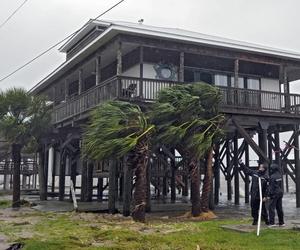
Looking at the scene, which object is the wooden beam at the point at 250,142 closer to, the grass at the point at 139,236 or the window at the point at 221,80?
the window at the point at 221,80

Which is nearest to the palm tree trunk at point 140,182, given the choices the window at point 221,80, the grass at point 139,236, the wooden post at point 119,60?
the grass at point 139,236

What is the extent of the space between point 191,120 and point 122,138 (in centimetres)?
276

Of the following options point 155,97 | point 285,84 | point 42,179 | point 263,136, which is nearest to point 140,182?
point 155,97

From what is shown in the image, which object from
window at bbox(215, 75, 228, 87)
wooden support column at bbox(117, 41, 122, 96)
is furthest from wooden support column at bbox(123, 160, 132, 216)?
window at bbox(215, 75, 228, 87)

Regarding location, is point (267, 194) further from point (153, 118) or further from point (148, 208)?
point (148, 208)

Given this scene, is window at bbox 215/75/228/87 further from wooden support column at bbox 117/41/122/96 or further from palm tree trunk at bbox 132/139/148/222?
palm tree trunk at bbox 132/139/148/222

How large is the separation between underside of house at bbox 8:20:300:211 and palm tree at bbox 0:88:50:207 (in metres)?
1.44

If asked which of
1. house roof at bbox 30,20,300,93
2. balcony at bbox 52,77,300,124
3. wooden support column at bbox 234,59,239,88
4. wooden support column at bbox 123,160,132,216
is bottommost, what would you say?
wooden support column at bbox 123,160,132,216

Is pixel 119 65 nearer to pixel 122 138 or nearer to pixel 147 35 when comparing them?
pixel 147 35

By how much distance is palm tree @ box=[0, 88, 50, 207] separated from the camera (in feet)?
64.7

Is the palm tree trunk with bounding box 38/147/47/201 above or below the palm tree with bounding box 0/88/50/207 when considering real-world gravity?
below

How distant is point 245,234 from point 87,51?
1276cm

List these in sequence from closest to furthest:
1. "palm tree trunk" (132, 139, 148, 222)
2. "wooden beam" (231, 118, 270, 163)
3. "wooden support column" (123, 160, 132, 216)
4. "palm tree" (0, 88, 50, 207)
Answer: "palm tree trunk" (132, 139, 148, 222) < "wooden support column" (123, 160, 132, 216) < "wooden beam" (231, 118, 270, 163) < "palm tree" (0, 88, 50, 207)

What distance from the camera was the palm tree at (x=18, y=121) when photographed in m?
19.7
